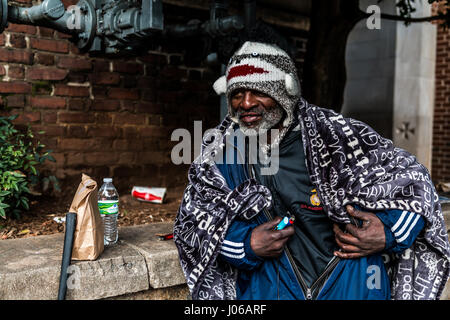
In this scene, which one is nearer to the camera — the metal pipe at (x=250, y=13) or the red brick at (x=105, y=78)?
the metal pipe at (x=250, y=13)


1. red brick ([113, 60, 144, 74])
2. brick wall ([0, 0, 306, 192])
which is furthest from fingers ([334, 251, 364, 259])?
red brick ([113, 60, 144, 74])

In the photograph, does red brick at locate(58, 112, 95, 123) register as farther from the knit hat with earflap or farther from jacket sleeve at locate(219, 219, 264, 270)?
jacket sleeve at locate(219, 219, 264, 270)

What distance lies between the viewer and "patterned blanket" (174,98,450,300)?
2078 millimetres

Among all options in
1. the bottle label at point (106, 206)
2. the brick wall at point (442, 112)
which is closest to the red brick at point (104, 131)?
the bottle label at point (106, 206)

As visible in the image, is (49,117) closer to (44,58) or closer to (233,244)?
(44,58)

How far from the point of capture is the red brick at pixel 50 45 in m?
3.85

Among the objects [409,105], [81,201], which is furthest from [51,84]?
[409,105]

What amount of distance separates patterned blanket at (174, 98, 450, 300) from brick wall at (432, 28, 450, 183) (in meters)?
6.60

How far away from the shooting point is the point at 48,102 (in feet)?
12.9

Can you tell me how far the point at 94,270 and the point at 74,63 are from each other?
2.43 metres

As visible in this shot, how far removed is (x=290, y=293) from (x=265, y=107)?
0.88m

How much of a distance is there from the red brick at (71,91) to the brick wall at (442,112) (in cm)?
649

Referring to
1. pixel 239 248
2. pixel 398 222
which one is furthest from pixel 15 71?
A: pixel 398 222

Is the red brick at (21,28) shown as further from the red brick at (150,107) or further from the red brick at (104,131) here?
the red brick at (150,107)
